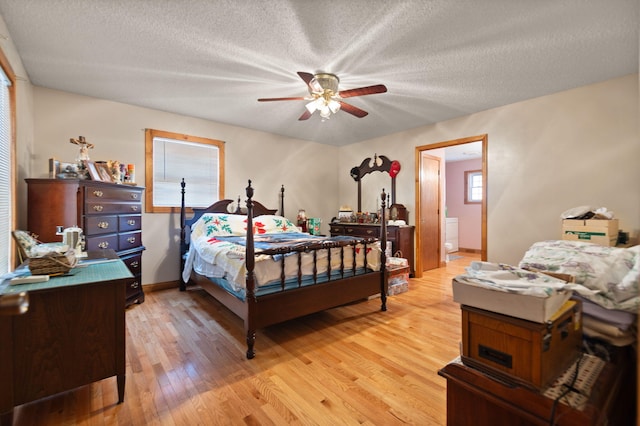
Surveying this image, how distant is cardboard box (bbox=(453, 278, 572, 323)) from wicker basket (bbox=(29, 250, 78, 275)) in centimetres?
203

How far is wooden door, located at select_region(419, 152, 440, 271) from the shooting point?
15.4ft

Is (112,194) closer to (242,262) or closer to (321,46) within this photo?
(242,262)

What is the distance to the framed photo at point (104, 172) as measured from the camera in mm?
2881

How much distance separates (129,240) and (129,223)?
193 millimetres

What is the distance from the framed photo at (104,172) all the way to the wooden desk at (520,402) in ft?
11.2

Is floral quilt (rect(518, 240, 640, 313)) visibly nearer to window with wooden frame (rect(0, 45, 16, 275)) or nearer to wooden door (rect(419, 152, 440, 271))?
wooden door (rect(419, 152, 440, 271))

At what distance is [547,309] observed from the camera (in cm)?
80

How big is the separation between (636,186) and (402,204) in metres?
2.69

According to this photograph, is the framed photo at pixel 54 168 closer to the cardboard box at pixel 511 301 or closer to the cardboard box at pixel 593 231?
the cardboard box at pixel 511 301

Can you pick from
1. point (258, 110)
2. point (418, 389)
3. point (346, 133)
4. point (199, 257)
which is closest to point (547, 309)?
point (418, 389)

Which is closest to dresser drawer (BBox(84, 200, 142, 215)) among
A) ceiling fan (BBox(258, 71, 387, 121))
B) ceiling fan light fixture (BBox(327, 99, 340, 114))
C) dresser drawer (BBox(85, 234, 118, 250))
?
dresser drawer (BBox(85, 234, 118, 250))

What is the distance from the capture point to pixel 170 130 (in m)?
3.92

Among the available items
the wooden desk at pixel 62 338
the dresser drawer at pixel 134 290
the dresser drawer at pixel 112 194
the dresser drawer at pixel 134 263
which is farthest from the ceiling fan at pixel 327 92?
the dresser drawer at pixel 134 290

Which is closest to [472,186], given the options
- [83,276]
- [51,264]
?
[83,276]
